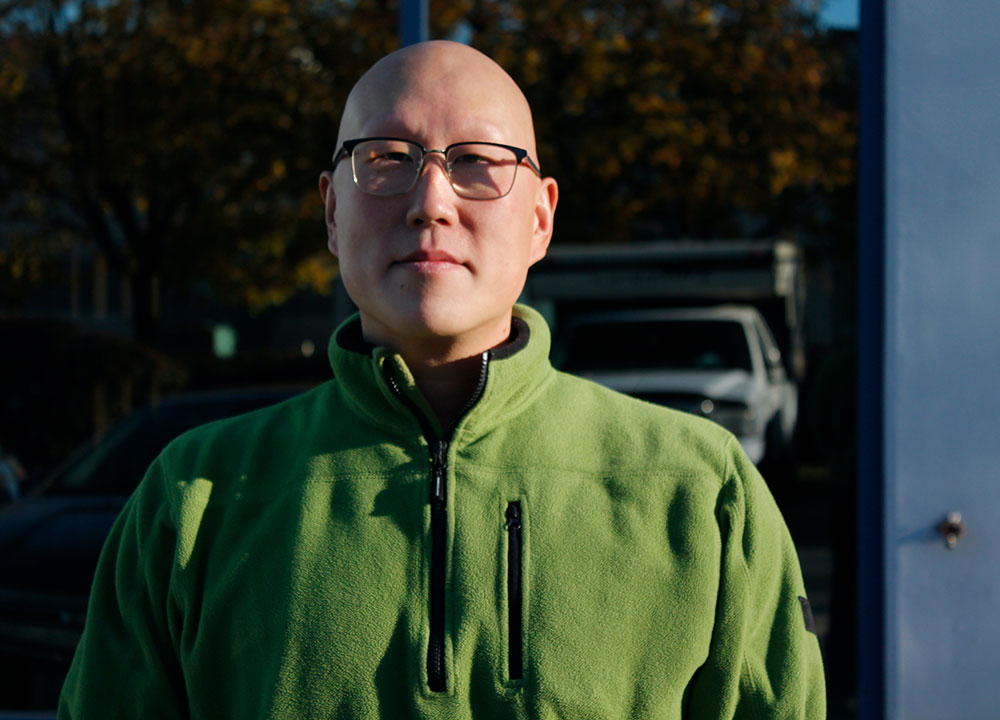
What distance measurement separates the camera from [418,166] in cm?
131

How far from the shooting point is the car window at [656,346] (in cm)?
703

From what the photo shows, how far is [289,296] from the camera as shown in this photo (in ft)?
15.8

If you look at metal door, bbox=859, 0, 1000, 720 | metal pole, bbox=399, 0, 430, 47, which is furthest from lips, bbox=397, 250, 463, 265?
metal pole, bbox=399, 0, 430, 47

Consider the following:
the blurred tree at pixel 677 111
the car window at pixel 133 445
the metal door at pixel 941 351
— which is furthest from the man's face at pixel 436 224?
the blurred tree at pixel 677 111

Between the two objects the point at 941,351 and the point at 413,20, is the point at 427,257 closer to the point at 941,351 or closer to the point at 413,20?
the point at 941,351

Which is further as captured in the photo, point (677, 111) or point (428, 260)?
point (677, 111)

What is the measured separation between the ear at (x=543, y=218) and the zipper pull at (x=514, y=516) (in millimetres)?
343

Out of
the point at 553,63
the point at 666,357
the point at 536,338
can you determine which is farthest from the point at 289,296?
the point at 536,338

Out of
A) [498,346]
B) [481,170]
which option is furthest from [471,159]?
[498,346]

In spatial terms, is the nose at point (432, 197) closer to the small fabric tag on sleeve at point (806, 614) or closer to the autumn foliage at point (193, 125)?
the small fabric tag on sleeve at point (806, 614)

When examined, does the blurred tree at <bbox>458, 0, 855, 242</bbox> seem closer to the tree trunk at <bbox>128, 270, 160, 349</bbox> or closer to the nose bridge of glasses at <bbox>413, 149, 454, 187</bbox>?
Result: the tree trunk at <bbox>128, 270, 160, 349</bbox>

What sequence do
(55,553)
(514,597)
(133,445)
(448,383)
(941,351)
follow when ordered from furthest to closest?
(133,445) → (55,553) → (941,351) → (448,383) → (514,597)

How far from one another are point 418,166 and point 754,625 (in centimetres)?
70

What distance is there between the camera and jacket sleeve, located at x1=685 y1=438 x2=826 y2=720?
4.30 ft
